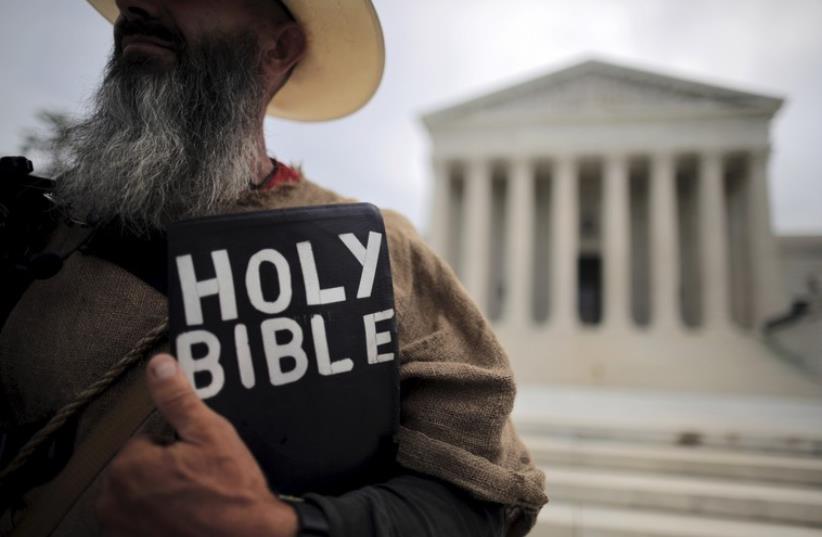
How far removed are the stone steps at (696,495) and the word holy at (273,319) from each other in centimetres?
410

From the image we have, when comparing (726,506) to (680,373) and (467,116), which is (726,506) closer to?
(680,373)

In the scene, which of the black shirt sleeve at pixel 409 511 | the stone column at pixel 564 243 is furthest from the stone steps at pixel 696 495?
the stone column at pixel 564 243

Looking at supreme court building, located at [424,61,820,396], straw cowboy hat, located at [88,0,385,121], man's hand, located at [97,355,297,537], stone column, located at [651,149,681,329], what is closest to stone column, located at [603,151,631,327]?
supreme court building, located at [424,61,820,396]

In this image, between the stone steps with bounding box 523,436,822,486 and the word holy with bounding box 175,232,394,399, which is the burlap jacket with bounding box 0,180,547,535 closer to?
the word holy with bounding box 175,232,394,399

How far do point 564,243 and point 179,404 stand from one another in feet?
73.9

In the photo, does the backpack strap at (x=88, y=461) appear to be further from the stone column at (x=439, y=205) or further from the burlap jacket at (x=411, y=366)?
the stone column at (x=439, y=205)

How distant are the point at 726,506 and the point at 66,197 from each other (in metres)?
5.09

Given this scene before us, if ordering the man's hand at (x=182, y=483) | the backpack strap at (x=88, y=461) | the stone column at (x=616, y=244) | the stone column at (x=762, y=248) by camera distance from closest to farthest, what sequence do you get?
the man's hand at (x=182, y=483)
the backpack strap at (x=88, y=461)
the stone column at (x=762, y=248)
the stone column at (x=616, y=244)

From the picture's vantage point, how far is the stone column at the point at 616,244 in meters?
20.5

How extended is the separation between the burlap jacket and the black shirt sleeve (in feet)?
0.16

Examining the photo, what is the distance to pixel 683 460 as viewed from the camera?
4906mm

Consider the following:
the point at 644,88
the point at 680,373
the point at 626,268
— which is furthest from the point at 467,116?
the point at 680,373

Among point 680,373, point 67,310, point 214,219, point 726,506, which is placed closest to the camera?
point 214,219

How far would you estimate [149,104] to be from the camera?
134 centimetres
